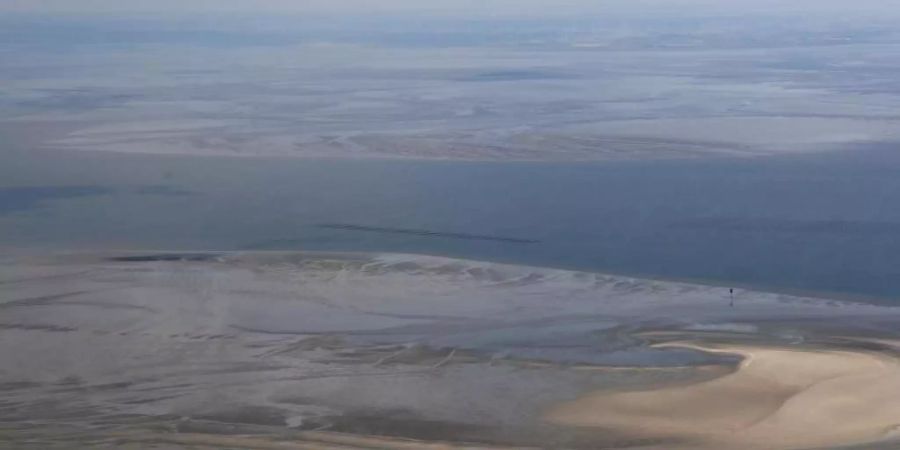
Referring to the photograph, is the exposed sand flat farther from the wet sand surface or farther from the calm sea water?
the calm sea water

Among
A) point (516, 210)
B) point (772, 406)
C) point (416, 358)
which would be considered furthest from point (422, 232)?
point (772, 406)

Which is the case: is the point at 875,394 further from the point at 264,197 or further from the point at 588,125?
the point at 588,125

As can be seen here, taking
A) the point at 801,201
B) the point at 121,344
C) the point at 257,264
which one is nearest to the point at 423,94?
the point at 801,201

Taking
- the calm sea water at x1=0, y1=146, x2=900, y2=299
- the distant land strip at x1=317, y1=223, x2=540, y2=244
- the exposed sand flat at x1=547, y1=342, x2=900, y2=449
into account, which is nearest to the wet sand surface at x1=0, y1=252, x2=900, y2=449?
the exposed sand flat at x1=547, y1=342, x2=900, y2=449

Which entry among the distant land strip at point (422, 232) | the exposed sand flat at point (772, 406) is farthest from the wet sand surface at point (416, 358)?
the distant land strip at point (422, 232)

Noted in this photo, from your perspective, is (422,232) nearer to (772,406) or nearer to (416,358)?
(416,358)
